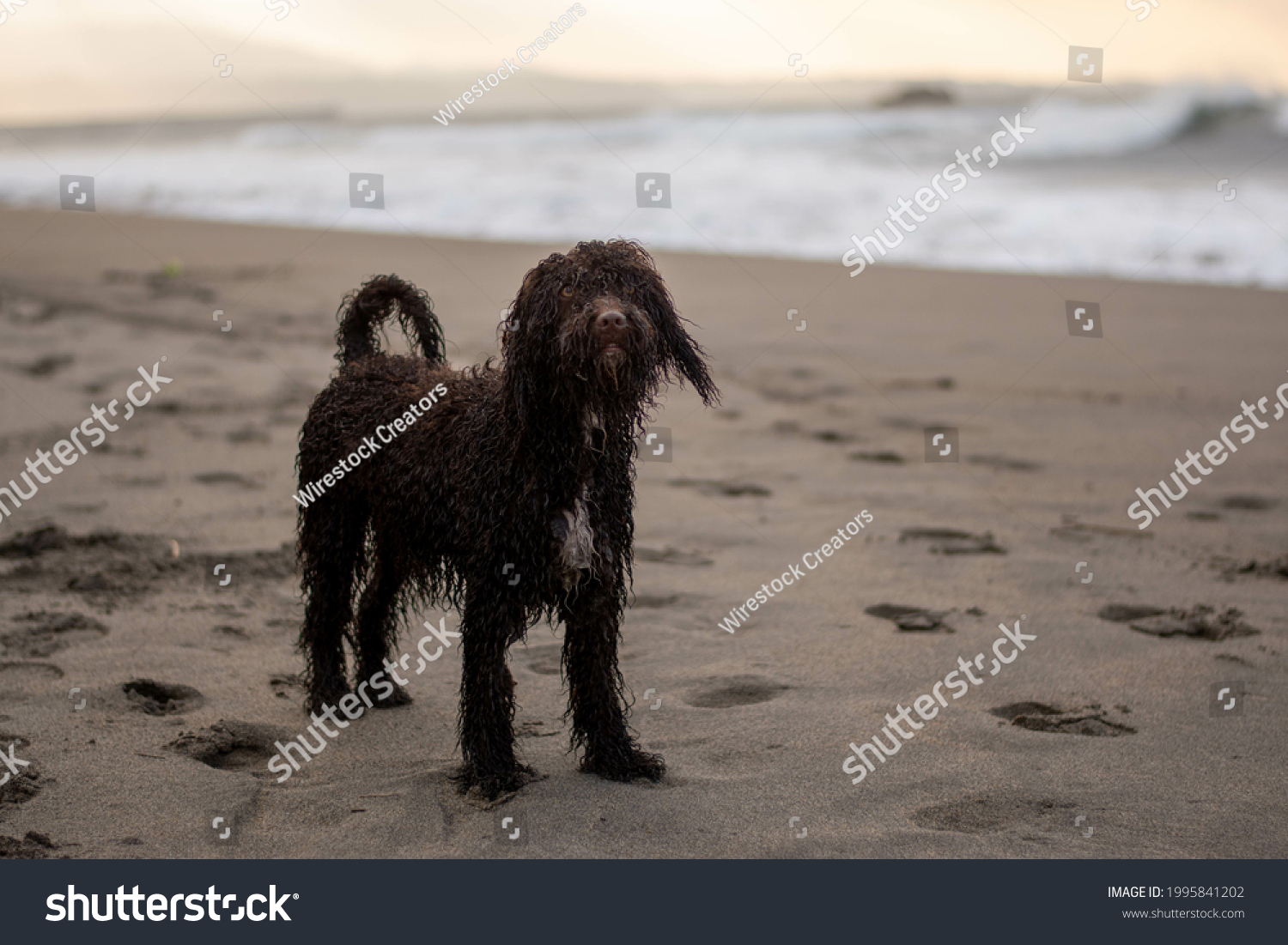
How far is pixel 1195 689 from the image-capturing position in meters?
4.93

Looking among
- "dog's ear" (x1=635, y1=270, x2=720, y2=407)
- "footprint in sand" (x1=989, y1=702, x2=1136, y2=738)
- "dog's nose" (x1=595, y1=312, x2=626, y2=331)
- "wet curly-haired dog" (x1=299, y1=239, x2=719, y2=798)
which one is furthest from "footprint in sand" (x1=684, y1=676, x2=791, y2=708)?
"dog's nose" (x1=595, y1=312, x2=626, y2=331)

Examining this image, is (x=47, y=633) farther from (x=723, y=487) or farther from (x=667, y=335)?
(x=723, y=487)

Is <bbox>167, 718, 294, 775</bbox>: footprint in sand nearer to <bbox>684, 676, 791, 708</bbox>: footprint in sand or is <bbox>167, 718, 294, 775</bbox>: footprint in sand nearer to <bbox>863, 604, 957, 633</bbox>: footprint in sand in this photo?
<bbox>684, 676, 791, 708</bbox>: footprint in sand

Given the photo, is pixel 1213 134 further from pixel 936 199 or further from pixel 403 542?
pixel 403 542

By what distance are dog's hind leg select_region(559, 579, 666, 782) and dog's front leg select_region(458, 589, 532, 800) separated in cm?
25

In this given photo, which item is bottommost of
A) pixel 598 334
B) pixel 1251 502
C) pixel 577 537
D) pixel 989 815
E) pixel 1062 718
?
pixel 989 815

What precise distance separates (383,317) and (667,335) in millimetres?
1983

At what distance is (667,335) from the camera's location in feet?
12.3

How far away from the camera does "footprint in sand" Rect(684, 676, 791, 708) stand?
4906 mm

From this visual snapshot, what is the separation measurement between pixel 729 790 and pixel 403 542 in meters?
1.56

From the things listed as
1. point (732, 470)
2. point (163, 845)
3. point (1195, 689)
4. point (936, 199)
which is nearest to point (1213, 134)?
point (936, 199)

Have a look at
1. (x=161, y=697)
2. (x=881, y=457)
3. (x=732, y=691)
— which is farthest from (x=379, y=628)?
(x=881, y=457)

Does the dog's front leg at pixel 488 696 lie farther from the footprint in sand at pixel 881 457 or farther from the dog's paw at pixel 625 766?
the footprint in sand at pixel 881 457

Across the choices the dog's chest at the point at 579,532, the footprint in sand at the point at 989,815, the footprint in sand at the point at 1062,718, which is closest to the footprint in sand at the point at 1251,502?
the footprint in sand at the point at 1062,718
